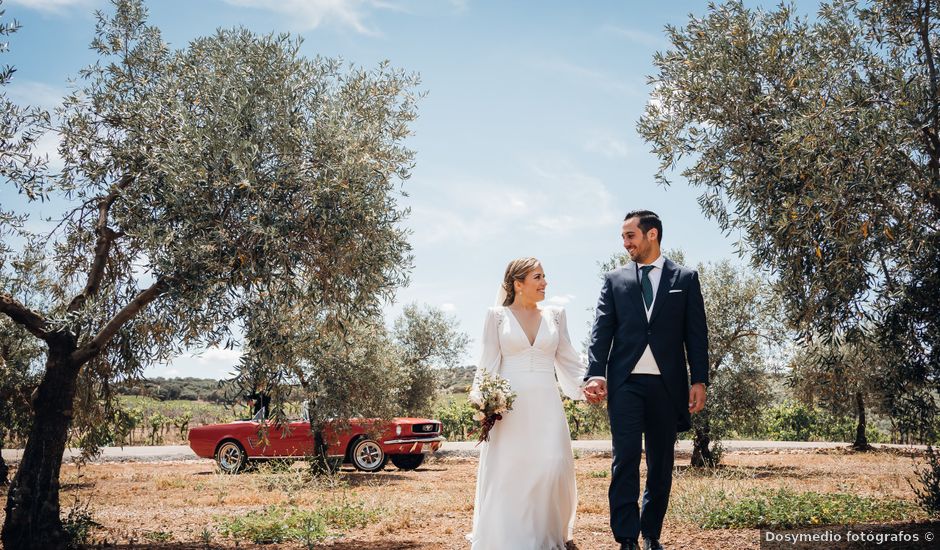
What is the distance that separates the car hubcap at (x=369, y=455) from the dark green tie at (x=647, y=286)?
15.1 meters

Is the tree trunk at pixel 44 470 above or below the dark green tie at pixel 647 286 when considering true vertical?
below

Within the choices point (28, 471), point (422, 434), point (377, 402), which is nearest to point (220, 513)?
point (28, 471)

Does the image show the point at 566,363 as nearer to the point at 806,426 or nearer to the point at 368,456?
the point at 368,456

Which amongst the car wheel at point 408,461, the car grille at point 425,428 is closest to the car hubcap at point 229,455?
the car wheel at point 408,461

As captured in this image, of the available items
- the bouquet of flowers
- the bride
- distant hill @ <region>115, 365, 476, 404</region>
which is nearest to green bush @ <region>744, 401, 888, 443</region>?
distant hill @ <region>115, 365, 476, 404</region>

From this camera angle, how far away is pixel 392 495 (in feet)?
44.9

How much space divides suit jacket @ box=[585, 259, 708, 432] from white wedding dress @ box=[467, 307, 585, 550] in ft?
3.42

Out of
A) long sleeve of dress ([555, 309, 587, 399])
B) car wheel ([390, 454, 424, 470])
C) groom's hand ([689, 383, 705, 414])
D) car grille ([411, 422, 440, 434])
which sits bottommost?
car wheel ([390, 454, 424, 470])

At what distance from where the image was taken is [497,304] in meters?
7.88

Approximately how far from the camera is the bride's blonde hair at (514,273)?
754 cm

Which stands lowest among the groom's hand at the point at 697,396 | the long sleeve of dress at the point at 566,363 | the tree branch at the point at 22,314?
the groom's hand at the point at 697,396

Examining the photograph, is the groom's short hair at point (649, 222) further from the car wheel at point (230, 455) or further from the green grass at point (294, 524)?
the car wheel at point (230, 455)

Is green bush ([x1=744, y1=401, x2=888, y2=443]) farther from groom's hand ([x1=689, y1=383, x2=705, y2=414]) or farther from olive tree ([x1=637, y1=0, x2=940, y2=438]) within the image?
groom's hand ([x1=689, y1=383, x2=705, y2=414])

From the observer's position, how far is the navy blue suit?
6.01 m
